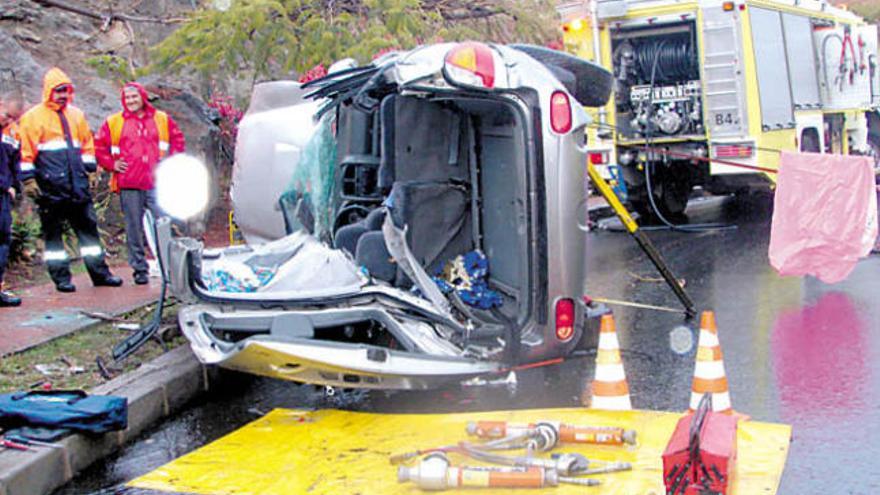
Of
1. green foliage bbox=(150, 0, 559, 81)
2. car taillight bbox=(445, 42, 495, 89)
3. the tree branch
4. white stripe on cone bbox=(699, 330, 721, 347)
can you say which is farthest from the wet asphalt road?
the tree branch

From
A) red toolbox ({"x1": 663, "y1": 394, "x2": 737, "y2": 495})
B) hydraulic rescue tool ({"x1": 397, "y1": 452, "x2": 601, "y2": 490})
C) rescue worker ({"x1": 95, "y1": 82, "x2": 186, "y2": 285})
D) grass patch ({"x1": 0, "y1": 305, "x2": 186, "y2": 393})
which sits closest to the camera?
red toolbox ({"x1": 663, "y1": 394, "x2": 737, "y2": 495})

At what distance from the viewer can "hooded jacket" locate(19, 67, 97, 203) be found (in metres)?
8.59

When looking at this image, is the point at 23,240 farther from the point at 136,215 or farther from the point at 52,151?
the point at 52,151

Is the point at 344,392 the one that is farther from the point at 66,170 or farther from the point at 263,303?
the point at 66,170

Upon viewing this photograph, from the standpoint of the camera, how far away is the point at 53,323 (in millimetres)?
7582

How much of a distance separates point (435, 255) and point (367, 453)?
1428 mm

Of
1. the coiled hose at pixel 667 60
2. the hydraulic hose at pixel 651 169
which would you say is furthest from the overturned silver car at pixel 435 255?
the coiled hose at pixel 667 60

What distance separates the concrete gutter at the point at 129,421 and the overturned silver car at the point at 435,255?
23.4 inches

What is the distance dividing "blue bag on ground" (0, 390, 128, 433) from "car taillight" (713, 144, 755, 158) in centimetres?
872

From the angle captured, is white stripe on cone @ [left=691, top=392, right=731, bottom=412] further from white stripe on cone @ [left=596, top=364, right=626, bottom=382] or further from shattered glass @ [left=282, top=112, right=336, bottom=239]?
shattered glass @ [left=282, top=112, right=336, bottom=239]

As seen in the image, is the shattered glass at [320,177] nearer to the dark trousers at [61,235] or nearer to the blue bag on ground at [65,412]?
the blue bag on ground at [65,412]

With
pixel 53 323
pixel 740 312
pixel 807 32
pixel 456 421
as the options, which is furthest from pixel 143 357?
pixel 807 32

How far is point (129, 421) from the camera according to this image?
5586 mm

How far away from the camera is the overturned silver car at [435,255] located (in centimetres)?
521
